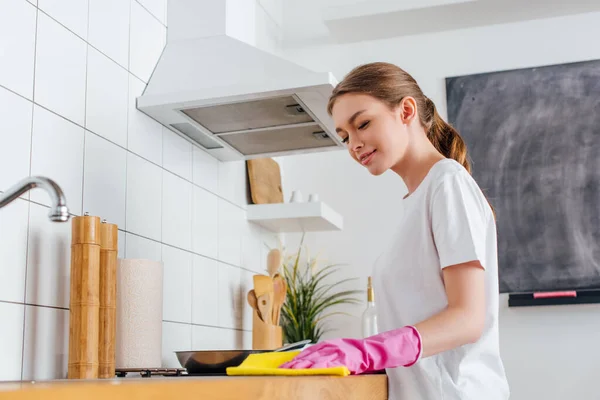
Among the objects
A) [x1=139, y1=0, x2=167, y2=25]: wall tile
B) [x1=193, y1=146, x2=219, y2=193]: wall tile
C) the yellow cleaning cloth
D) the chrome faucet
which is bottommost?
the yellow cleaning cloth

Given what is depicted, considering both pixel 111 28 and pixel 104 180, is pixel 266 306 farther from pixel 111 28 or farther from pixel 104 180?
pixel 111 28

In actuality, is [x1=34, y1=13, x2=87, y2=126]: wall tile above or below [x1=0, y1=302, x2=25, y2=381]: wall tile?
above

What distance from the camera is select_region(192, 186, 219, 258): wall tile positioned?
2.27 m

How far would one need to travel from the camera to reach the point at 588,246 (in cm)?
277

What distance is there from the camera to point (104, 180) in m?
1.78

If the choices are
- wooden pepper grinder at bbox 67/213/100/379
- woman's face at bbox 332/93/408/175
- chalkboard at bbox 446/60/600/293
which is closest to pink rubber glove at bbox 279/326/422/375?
woman's face at bbox 332/93/408/175

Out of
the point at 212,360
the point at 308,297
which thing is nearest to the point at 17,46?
the point at 212,360

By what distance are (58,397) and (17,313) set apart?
824mm

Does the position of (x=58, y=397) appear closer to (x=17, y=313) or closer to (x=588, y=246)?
(x=17, y=313)

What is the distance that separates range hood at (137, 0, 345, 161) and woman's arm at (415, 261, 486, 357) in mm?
839

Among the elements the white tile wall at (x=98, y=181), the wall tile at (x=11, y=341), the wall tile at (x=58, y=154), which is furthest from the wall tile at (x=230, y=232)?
the wall tile at (x=11, y=341)

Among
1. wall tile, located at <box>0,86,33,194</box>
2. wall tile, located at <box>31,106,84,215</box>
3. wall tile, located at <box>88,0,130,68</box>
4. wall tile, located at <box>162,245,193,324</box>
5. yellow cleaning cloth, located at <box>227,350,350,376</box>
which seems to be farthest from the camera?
wall tile, located at <box>162,245,193,324</box>

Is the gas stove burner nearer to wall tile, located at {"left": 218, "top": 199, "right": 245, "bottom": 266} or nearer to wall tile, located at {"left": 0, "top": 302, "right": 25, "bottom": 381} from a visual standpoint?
wall tile, located at {"left": 0, "top": 302, "right": 25, "bottom": 381}

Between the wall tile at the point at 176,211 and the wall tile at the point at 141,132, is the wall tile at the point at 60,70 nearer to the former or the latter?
the wall tile at the point at 141,132
